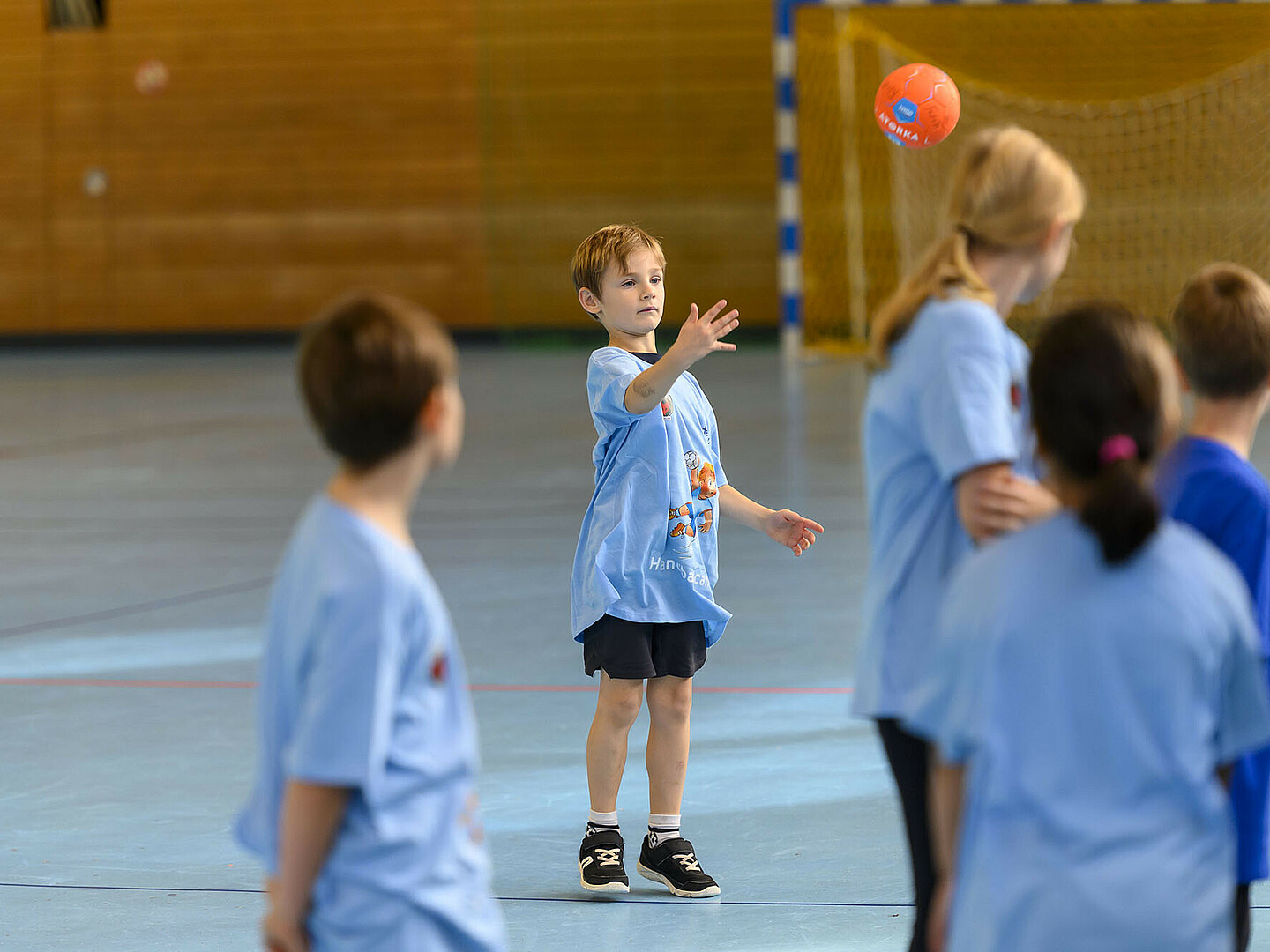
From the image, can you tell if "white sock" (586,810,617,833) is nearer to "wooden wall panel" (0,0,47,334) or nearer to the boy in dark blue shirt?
the boy in dark blue shirt

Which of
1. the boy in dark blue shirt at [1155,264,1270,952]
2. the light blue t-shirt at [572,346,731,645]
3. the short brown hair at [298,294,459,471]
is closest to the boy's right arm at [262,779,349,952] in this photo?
the short brown hair at [298,294,459,471]

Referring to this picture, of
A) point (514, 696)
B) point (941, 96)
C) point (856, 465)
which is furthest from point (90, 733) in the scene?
point (856, 465)

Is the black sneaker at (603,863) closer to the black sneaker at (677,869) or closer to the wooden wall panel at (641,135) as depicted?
the black sneaker at (677,869)

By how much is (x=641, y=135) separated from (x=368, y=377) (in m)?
Answer: 16.2

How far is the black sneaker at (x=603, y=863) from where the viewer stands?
2.92 m

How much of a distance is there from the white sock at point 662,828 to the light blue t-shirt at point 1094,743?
Answer: 1563 mm

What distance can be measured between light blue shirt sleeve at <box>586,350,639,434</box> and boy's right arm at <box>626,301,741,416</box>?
0.10 ft

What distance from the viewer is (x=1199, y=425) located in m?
1.94

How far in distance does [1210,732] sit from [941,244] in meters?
0.69

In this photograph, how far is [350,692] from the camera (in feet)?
4.75

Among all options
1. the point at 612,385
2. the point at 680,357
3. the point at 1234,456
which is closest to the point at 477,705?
the point at 612,385

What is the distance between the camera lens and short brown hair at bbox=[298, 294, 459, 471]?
1.51m

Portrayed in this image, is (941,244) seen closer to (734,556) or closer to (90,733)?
(90,733)

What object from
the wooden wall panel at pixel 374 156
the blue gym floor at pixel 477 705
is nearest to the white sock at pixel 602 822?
the blue gym floor at pixel 477 705
